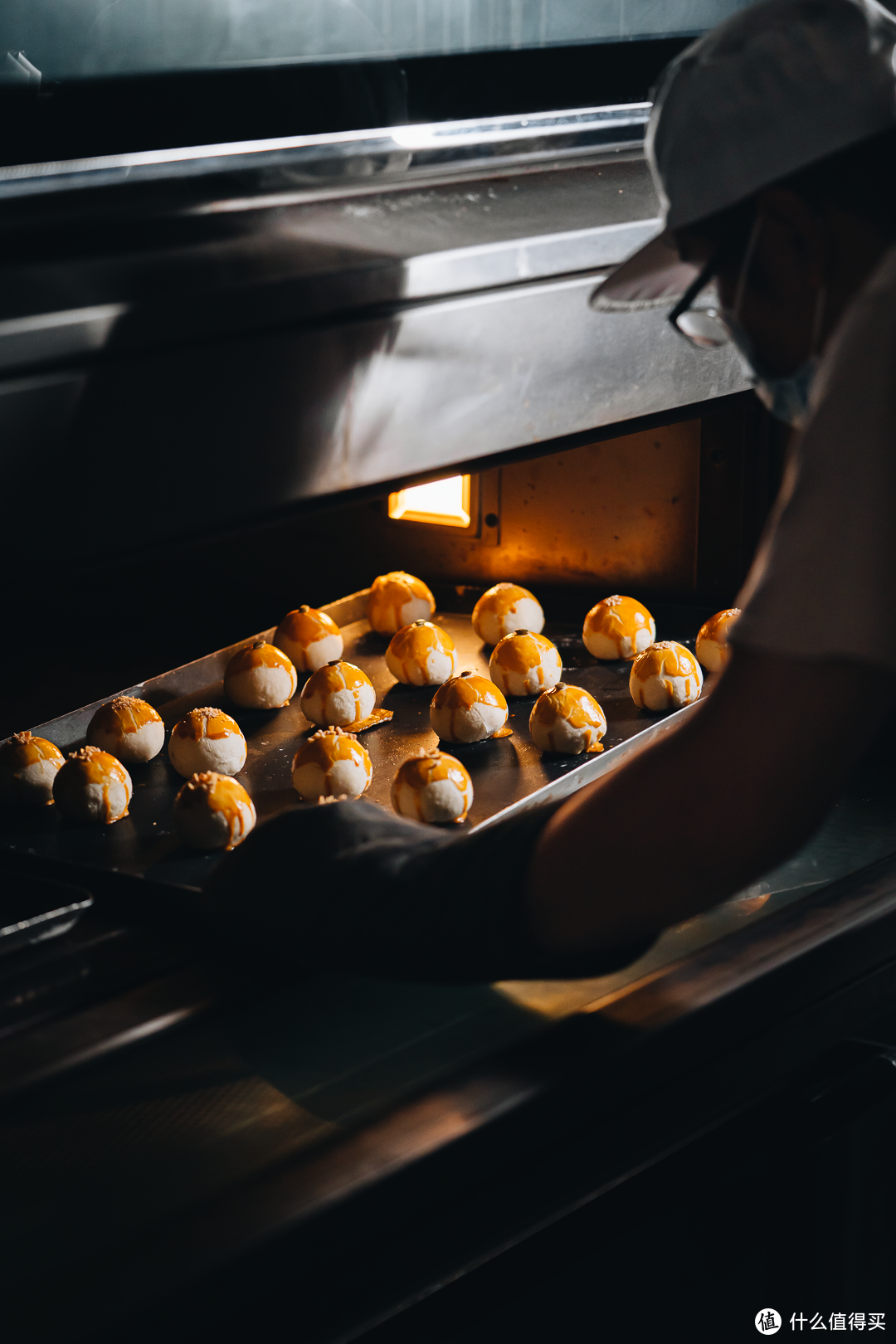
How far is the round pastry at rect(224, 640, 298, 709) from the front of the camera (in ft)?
5.94

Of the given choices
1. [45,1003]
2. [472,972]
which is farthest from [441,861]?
[45,1003]

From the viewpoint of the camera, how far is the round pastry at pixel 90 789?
57.8 inches

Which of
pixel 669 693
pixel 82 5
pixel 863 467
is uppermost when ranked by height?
pixel 82 5

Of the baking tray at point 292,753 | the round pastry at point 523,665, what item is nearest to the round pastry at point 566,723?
the baking tray at point 292,753

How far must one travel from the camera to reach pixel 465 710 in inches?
66.2

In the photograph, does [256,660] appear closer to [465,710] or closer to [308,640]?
[308,640]

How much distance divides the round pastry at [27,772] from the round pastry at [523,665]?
0.62 m

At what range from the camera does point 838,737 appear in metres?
0.80

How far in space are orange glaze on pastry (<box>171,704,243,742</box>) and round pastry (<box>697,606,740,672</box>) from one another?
66 centimetres

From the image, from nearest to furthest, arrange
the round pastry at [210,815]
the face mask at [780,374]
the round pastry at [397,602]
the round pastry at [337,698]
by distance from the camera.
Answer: the face mask at [780,374]
the round pastry at [210,815]
the round pastry at [337,698]
the round pastry at [397,602]

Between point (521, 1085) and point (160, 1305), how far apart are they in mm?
307

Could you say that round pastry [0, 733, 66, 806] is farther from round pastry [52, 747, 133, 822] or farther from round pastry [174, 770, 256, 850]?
round pastry [174, 770, 256, 850]

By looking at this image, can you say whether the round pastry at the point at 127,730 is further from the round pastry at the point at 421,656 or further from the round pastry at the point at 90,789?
the round pastry at the point at 421,656

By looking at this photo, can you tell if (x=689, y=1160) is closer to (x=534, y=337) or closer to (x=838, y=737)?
(x=838, y=737)
